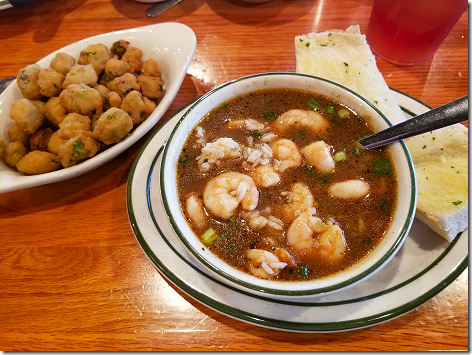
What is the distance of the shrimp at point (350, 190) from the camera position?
4.97 ft

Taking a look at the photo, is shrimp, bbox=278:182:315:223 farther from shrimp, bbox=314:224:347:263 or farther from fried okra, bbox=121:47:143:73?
fried okra, bbox=121:47:143:73

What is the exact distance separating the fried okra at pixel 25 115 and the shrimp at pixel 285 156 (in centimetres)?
144

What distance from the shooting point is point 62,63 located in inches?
85.2

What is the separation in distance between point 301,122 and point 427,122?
58 cm

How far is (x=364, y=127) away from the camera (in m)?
1.71

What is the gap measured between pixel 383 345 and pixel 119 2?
3426 millimetres

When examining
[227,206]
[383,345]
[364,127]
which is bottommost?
[383,345]

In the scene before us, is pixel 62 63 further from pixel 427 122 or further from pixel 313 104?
pixel 427 122

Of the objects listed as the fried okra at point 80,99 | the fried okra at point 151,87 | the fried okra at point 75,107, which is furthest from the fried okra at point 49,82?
the fried okra at point 151,87

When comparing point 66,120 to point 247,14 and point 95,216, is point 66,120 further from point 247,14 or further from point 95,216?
point 247,14

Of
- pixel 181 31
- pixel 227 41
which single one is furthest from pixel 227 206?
pixel 227 41

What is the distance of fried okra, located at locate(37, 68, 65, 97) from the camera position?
2.04m

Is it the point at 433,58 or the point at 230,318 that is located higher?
the point at 433,58

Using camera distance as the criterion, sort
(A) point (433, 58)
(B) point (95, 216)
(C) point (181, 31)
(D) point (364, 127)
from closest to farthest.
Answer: (D) point (364, 127) < (B) point (95, 216) < (C) point (181, 31) < (A) point (433, 58)
